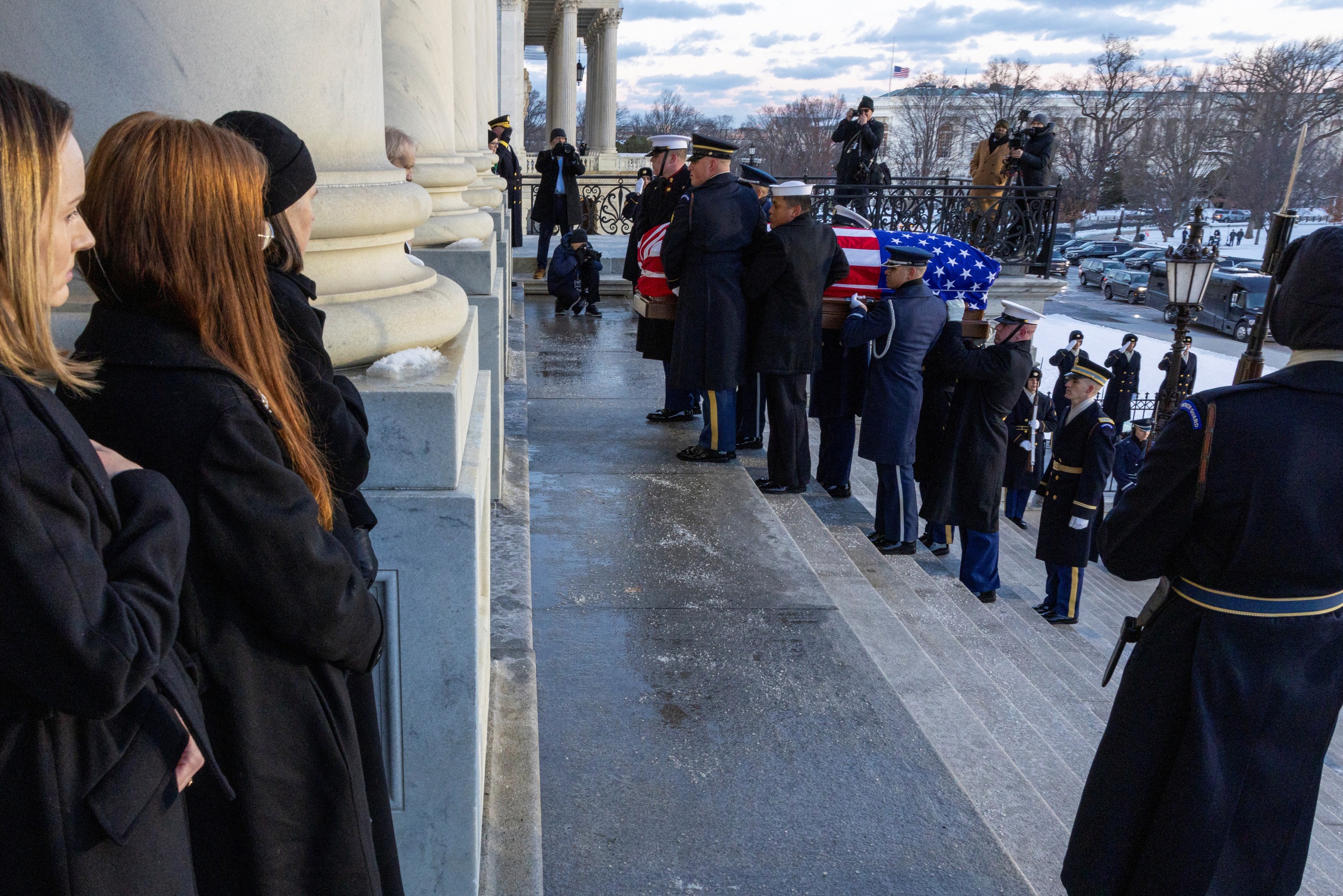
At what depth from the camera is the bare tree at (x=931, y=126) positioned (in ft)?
254

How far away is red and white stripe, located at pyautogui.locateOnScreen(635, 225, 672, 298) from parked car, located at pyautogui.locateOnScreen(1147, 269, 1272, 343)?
30.1 m

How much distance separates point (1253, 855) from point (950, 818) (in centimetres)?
81

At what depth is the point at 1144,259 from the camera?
49562 mm

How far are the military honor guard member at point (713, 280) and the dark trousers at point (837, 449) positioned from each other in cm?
108

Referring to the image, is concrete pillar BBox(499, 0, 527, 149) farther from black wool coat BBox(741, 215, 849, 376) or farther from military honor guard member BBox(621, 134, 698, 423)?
black wool coat BBox(741, 215, 849, 376)

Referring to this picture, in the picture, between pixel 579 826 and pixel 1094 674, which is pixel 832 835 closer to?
pixel 579 826

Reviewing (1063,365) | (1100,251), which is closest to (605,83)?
(1063,365)

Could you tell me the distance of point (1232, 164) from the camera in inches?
2322

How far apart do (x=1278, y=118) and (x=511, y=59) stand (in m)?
45.9

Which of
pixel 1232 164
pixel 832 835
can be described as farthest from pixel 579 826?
pixel 1232 164

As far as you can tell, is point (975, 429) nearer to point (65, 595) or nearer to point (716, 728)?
point (716, 728)

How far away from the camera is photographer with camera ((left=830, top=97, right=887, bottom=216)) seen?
16750 mm

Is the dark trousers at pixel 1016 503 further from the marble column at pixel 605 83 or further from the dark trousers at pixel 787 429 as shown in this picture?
the marble column at pixel 605 83

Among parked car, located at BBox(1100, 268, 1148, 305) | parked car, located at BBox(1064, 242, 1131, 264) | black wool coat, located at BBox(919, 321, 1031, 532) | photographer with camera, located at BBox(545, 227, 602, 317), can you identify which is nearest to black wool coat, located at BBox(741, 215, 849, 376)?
black wool coat, located at BBox(919, 321, 1031, 532)
